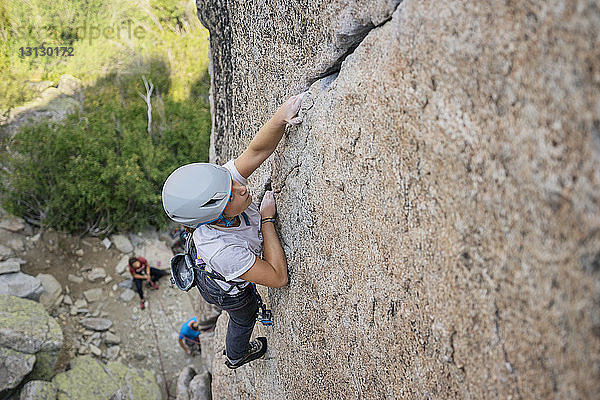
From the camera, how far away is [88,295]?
28.2 ft

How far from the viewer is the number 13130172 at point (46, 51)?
1405 cm

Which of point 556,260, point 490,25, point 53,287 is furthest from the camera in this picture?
point 53,287

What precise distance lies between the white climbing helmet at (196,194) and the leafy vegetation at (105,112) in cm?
727

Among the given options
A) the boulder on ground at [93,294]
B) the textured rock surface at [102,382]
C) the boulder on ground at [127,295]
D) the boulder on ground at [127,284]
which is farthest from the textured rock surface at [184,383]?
the boulder on ground at [93,294]

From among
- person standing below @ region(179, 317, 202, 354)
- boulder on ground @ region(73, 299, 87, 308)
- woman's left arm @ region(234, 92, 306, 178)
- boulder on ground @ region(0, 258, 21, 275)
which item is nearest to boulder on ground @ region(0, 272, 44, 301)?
boulder on ground @ region(0, 258, 21, 275)

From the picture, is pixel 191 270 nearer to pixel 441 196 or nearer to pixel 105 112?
pixel 441 196

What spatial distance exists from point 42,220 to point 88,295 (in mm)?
1707

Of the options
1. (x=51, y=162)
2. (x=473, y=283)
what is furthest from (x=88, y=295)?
(x=473, y=283)

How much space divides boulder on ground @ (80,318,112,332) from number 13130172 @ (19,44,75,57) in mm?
9412

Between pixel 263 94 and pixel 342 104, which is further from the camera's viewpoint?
pixel 263 94

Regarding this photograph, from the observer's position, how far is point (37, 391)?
6258 millimetres

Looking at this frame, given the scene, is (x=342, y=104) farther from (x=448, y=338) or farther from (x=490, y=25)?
(x=448, y=338)

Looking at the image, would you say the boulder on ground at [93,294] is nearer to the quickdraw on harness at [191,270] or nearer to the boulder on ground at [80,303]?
the boulder on ground at [80,303]

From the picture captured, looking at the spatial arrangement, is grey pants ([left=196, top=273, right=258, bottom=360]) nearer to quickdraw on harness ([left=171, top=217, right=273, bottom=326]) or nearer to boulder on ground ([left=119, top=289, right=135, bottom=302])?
quickdraw on harness ([left=171, top=217, right=273, bottom=326])
